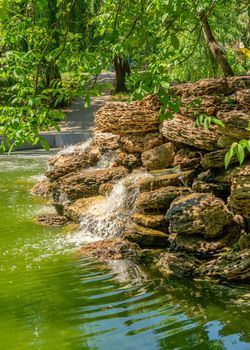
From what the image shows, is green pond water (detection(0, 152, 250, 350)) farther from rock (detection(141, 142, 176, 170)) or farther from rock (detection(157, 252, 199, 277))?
rock (detection(141, 142, 176, 170))

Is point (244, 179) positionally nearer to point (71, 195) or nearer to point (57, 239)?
point (57, 239)

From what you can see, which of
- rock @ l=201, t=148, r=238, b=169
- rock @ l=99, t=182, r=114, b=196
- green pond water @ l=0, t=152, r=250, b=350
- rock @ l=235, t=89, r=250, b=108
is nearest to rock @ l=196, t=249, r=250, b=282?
green pond water @ l=0, t=152, r=250, b=350

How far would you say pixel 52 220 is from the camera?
27.1ft

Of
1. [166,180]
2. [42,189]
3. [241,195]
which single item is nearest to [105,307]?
[241,195]

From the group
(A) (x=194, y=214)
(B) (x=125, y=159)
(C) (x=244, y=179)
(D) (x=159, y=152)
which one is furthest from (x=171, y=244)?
(B) (x=125, y=159)

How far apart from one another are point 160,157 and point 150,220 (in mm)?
1976

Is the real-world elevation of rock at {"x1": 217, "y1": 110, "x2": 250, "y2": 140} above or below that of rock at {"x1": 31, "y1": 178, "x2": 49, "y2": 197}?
above

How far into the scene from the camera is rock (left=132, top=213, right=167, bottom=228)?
6562mm

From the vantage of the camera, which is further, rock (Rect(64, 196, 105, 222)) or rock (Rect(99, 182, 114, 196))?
rock (Rect(99, 182, 114, 196))

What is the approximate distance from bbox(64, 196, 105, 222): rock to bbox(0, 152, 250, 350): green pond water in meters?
1.37

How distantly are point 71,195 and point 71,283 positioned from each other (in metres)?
3.84

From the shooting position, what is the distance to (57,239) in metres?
7.22

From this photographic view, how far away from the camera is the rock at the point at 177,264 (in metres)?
5.35

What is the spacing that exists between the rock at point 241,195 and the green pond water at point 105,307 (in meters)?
1.01
